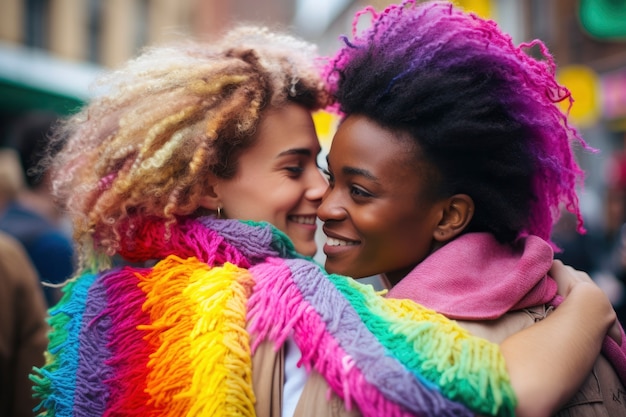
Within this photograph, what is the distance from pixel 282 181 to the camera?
218 centimetres

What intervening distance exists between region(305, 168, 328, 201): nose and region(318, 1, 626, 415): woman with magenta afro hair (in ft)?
0.93

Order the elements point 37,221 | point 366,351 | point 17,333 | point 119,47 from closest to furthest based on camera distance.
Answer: point 366,351
point 17,333
point 37,221
point 119,47

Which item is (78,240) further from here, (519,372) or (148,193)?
(519,372)

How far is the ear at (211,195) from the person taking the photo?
209 cm

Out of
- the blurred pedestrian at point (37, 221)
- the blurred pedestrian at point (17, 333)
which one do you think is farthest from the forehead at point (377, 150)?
the blurred pedestrian at point (37, 221)

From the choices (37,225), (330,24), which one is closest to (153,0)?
(37,225)

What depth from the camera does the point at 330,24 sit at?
42125mm

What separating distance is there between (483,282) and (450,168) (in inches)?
13.6

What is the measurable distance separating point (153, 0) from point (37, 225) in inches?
659

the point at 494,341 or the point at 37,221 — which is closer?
the point at 494,341

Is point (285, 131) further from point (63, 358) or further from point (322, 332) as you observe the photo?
point (63, 358)

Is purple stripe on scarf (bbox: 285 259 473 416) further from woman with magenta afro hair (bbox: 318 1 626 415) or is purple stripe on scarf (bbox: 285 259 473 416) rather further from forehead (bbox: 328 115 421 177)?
forehead (bbox: 328 115 421 177)

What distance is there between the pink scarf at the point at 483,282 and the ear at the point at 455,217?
51 mm

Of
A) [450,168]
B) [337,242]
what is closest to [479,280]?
[450,168]
